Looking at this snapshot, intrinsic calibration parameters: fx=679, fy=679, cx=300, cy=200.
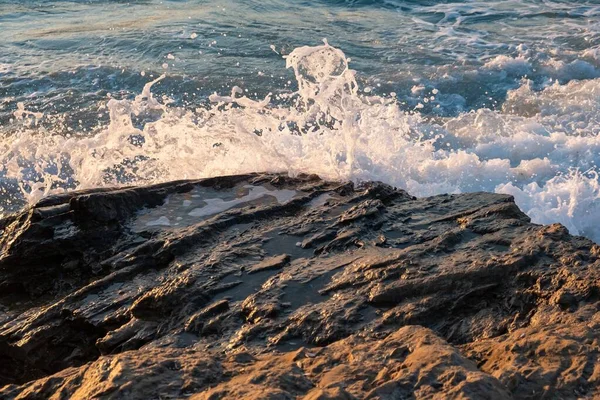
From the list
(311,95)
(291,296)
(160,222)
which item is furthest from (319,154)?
(291,296)

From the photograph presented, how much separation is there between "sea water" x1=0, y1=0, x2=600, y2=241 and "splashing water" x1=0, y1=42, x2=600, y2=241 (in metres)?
0.02

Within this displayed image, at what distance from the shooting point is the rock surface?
7.36ft

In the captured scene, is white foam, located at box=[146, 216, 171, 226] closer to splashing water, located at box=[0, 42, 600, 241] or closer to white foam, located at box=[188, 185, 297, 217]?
white foam, located at box=[188, 185, 297, 217]

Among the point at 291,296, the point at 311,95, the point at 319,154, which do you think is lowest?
the point at 291,296

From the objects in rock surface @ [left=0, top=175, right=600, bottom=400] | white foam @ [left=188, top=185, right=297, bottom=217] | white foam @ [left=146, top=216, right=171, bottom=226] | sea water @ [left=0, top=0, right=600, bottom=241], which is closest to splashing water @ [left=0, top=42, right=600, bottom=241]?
sea water @ [left=0, top=0, right=600, bottom=241]

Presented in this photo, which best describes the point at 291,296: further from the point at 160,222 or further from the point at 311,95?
the point at 311,95

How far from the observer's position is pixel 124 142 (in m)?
5.70

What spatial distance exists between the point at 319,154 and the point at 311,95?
1.96 ft

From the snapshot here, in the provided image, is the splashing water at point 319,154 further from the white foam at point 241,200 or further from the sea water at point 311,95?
the white foam at point 241,200

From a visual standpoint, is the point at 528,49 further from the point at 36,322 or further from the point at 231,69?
the point at 36,322

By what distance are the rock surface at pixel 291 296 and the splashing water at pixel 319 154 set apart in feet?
1.99

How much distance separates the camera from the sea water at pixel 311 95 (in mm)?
5402

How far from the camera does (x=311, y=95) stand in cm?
540

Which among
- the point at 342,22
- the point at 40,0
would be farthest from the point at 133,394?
the point at 40,0
